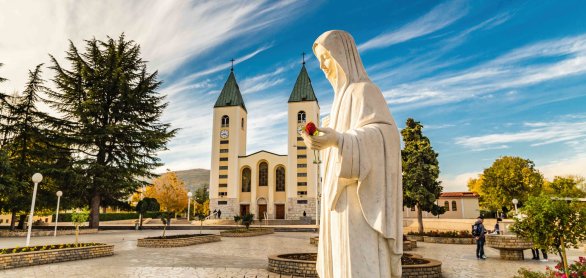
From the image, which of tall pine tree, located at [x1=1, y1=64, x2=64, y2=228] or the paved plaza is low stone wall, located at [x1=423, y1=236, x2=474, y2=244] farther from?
tall pine tree, located at [x1=1, y1=64, x2=64, y2=228]

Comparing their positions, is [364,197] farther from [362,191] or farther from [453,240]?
[453,240]

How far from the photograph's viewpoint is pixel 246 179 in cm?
5084

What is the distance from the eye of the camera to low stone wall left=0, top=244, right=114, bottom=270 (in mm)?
9309

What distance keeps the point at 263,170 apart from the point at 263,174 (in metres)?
0.60

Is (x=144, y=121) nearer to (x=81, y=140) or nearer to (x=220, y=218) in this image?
(x=81, y=140)

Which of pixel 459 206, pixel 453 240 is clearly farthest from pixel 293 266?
pixel 459 206

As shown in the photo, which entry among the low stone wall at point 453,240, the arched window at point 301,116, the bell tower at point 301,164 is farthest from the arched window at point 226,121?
the low stone wall at point 453,240

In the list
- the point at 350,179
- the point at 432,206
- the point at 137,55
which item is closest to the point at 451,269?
the point at 350,179

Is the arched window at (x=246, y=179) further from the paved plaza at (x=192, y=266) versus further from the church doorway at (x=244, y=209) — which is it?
the paved plaza at (x=192, y=266)

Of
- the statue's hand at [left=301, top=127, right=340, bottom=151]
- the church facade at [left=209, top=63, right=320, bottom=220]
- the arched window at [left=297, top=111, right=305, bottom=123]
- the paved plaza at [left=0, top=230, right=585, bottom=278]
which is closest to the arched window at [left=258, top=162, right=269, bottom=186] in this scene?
the church facade at [left=209, top=63, right=320, bottom=220]

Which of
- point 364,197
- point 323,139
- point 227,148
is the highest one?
point 227,148

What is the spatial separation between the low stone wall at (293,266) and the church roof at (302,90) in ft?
140

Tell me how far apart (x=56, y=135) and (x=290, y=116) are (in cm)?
3076

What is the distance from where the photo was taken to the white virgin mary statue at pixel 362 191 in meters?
2.44
